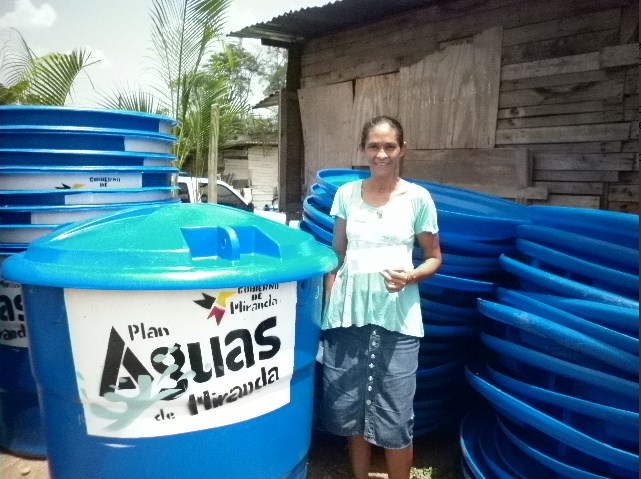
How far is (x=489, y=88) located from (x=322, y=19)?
2.09 m

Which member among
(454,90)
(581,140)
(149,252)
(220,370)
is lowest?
(220,370)

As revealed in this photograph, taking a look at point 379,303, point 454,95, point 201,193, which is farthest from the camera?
point 201,193

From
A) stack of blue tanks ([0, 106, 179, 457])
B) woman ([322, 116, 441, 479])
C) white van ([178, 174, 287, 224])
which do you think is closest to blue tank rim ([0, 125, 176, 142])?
stack of blue tanks ([0, 106, 179, 457])

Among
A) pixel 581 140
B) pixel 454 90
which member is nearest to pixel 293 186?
pixel 454 90

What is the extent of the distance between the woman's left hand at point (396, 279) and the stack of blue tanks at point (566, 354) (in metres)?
0.43

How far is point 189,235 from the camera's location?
1.43 m

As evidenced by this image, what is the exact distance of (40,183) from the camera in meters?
2.25

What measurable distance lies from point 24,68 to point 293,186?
342cm

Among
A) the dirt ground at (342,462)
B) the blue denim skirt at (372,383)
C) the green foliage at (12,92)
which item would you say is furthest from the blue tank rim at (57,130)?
the green foliage at (12,92)

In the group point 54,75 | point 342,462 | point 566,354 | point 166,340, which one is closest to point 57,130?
point 166,340

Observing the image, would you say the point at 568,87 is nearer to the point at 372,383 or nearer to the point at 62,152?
the point at 372,383

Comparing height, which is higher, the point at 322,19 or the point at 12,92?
the point at 322,19

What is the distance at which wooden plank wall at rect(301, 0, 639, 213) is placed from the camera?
3.70 meters

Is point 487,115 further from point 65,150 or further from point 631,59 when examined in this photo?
point 65,150
